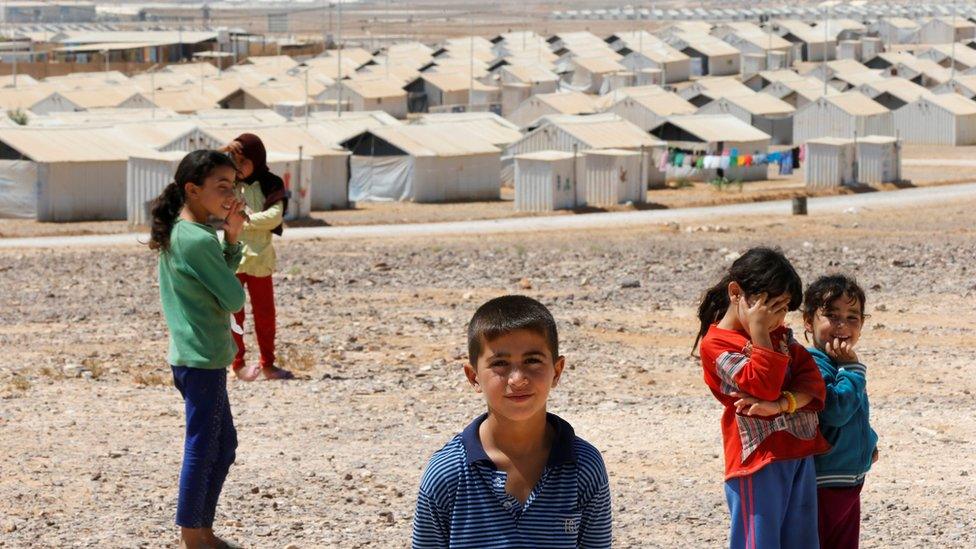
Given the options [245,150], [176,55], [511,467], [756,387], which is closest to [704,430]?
[245,150]

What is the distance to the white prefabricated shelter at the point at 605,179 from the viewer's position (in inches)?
1551

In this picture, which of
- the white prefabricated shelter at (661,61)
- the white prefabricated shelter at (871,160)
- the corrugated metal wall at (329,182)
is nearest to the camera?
the corrugated metal wall at (329,182)

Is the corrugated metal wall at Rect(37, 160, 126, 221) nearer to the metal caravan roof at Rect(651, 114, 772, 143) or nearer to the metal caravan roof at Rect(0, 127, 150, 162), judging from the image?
the metal caravan roof at Rect(0, 127, 150, 162)

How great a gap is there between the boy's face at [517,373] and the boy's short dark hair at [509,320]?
11 mm

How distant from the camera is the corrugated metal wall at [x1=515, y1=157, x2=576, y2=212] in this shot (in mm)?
Result: 38312

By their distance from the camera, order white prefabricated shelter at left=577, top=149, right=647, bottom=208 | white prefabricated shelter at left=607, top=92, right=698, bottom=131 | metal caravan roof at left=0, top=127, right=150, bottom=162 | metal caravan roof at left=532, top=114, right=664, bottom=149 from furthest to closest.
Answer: white prefabricated shelter at left=607, top=92, right=698, bottom=131
metal caravan roof at left=532, top=114, right=664, bottom=149
white prefabricated shelter at left=577, top=149, right=647, bottom=208
metal caravan roof at left=0, top=127, right=150, bottom=162

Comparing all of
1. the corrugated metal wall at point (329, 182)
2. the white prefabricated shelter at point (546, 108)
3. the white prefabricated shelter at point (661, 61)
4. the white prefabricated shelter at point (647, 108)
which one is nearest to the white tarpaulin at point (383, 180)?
the corrugated metal wall at point (329, 182)

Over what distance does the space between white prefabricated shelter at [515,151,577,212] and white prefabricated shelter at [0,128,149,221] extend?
343 inches

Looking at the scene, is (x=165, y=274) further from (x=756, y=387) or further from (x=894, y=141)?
(x=894, y=141)

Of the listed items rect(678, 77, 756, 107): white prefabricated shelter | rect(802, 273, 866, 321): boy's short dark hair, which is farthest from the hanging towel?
rect(802, 273, 866, 321): boy's short dark hair

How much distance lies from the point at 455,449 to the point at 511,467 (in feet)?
0.43

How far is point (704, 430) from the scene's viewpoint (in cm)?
923

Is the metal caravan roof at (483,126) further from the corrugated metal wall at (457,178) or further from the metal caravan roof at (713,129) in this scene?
the metal caravan roof at (713,129)

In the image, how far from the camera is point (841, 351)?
5.03 meters
